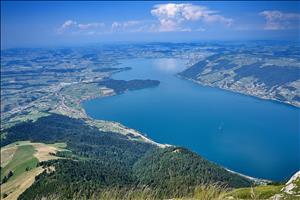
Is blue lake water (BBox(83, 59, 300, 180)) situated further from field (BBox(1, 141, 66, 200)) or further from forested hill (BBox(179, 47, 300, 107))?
field (BBox(1, 141, 66, 200))

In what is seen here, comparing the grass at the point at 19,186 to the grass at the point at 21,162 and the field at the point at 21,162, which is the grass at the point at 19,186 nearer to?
the field at the point at 21,162

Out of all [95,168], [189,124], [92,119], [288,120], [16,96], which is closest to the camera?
[95,168]

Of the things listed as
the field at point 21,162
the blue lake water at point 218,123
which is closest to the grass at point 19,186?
the field at point 21,162

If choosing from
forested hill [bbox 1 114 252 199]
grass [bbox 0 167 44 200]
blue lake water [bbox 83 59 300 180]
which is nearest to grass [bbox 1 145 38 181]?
forested hill [bbox 1 114 252 199]

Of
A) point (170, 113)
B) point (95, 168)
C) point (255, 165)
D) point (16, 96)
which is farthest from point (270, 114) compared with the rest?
point (16, 96)

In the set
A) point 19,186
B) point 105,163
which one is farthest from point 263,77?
point 19,186

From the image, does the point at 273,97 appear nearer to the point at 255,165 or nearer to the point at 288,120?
the point at 288,120
